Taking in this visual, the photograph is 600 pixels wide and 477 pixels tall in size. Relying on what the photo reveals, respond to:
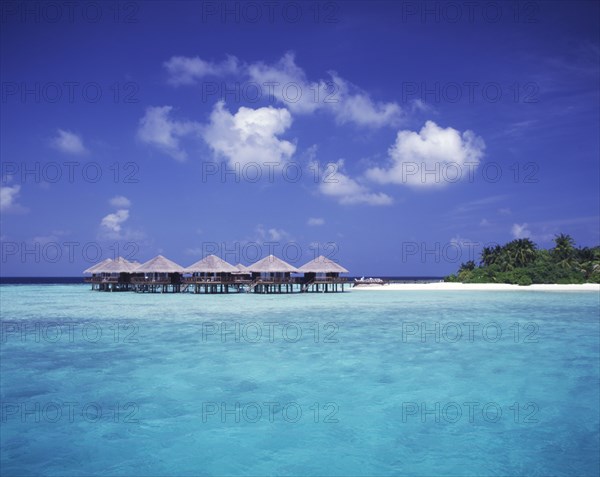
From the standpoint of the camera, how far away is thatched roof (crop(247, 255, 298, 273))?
37594 millimetres

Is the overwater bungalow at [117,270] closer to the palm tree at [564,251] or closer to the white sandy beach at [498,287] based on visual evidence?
the white sandy beach at [498,287]

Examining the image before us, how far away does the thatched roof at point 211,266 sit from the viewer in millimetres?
38250

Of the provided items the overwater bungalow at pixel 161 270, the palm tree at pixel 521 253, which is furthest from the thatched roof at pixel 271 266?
the palm tree at pixel 521 253

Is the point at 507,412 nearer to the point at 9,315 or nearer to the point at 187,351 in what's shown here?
the point at 187,351

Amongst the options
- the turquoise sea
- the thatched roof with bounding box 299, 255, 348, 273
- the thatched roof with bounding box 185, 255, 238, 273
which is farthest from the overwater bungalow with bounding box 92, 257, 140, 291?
the turquoise sea

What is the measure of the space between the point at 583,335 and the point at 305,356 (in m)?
10.3

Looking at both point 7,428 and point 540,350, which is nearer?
point 7,428

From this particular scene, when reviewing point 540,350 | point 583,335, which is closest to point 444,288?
point 583,335

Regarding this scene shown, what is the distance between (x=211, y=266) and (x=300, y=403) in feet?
102

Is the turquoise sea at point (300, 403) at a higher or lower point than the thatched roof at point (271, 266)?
lower

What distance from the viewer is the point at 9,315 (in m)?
22.9

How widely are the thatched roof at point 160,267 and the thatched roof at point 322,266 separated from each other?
10.2 meters

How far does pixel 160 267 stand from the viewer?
1535 inches

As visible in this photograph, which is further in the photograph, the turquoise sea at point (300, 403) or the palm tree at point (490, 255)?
the palm tree at point (490, 255)
